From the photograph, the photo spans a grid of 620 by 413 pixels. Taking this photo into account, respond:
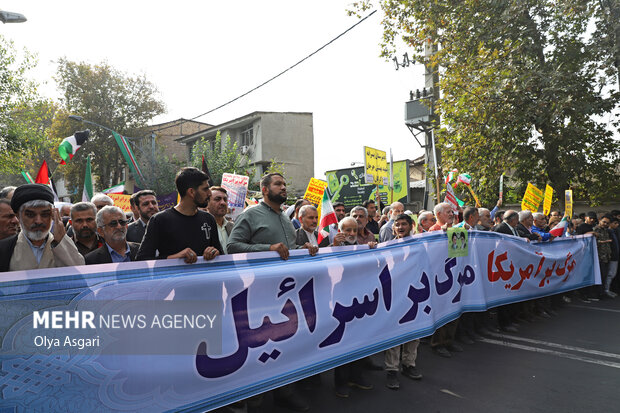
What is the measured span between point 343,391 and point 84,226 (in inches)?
103

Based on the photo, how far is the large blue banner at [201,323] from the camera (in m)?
2.08

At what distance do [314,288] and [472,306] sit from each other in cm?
262

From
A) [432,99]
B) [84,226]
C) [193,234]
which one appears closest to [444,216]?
[193,234]

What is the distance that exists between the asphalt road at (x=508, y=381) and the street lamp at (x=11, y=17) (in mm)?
13068

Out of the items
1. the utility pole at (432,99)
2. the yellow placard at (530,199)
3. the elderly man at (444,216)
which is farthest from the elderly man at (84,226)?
the utility pole at (432,99)

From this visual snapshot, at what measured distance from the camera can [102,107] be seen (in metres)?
29.5

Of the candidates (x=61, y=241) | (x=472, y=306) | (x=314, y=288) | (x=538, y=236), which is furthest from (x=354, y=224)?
(x=538, y=236)

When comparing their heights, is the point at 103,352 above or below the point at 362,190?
below

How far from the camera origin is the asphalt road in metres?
3.55

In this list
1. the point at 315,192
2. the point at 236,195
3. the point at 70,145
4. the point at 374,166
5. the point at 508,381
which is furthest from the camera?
the point at 374,166

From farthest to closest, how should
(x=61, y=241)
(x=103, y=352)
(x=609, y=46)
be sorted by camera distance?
(x=609, y=46)
(x=61, y=241)
(x=103, y=352)

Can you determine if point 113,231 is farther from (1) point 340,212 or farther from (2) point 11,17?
(2) point 11,17

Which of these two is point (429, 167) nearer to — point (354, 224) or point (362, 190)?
point (354, 224)

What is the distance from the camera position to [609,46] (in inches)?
388
